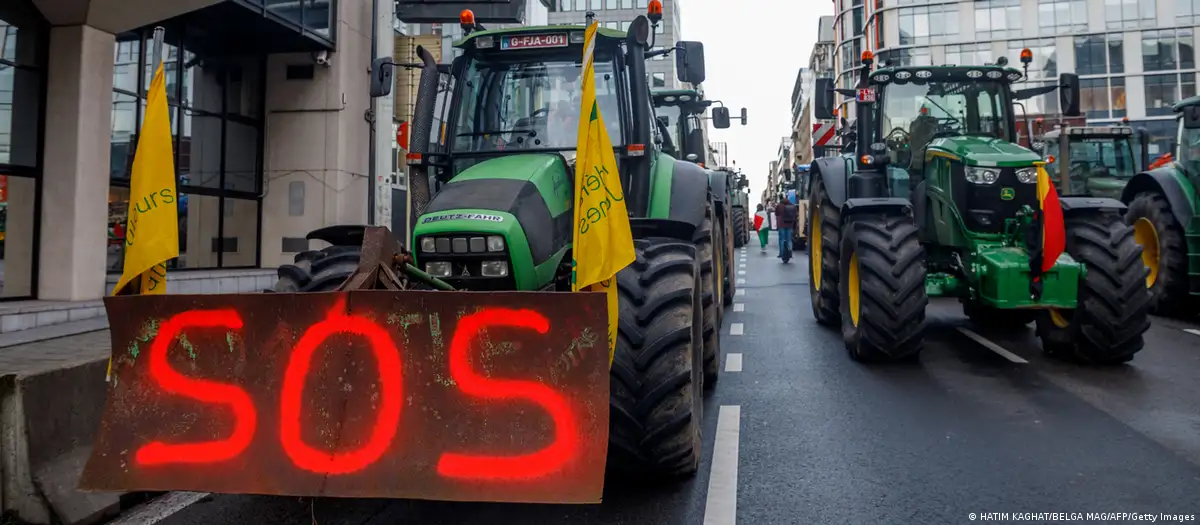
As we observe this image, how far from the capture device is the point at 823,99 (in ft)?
26.8

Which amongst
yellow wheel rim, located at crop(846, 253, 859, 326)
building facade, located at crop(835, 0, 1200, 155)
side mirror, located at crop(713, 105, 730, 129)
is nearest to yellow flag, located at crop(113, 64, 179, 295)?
yellow wheel rim, located at crop(846, 253, 859, 326)

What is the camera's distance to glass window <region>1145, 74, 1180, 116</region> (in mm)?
49406

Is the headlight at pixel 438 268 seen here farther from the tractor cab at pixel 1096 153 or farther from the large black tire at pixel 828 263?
the tractor cab at pixel 1096 153

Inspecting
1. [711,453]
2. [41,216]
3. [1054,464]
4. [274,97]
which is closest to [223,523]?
[711,453]

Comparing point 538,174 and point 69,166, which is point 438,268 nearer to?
point 538,174

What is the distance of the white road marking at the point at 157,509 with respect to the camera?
3.69 m

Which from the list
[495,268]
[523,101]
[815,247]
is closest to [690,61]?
[523,101]

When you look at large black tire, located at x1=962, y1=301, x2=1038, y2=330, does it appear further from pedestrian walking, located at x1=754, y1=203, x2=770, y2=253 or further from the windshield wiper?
pedestrian walking, located at x1=754, y1=203, x2=770, y2=253

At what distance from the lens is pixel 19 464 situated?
3547 mm

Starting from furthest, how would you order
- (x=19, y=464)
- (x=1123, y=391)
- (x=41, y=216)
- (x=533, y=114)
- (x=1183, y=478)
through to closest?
(x=41, y=216), (x=1123, y=391), (x=533, y=114), (x=1183, y=478), (x=19, y=464)

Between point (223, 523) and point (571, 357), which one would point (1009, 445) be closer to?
point (571, 357)

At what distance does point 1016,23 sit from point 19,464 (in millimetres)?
59648

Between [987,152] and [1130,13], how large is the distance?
2125 inches

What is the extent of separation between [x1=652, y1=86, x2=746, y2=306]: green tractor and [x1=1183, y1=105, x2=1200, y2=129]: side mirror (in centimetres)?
539
